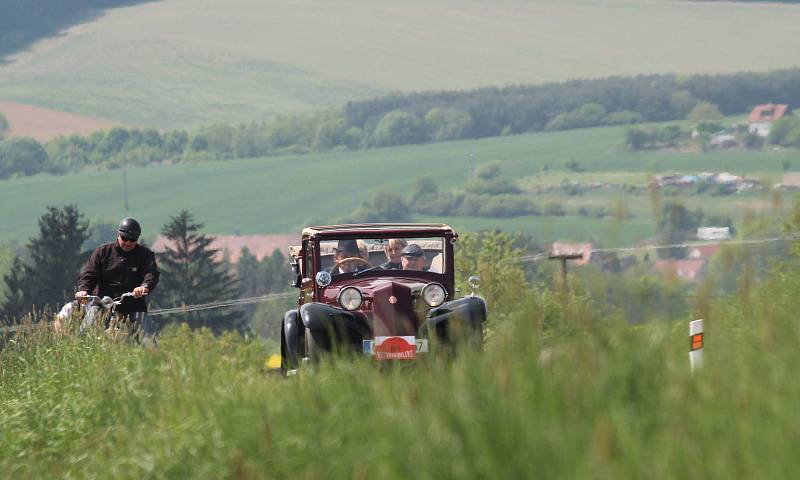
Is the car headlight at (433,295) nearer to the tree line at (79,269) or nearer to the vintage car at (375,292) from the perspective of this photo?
the vintage car at (375,292)

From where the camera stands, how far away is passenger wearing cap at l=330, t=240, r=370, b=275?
15797mm

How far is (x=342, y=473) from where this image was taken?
7.16 meters

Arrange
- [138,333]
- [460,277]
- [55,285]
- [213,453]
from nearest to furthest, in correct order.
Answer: [213,453] < [138,333] < [460,277] < [55,285]

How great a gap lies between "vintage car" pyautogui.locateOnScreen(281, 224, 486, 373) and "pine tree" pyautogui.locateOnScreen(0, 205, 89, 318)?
9388 centimetres

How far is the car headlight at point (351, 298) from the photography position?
15.0 metres

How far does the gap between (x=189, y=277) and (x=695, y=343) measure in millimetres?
116114

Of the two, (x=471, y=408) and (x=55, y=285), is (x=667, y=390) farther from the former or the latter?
(x=55, y=285)

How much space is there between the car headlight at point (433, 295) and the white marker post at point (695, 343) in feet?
23.3

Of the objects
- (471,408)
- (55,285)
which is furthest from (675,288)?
(55,285)

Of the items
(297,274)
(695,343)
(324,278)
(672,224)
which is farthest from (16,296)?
(672,224)

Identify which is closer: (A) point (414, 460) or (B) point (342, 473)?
(A) point (414, 460)

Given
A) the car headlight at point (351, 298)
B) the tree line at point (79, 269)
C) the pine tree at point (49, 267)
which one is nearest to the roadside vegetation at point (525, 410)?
the car headlight at point (351, 298)

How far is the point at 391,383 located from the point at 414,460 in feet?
5.43

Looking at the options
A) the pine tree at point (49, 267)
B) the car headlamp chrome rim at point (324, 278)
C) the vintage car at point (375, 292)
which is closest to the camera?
the vintage car at point (375, 292)
